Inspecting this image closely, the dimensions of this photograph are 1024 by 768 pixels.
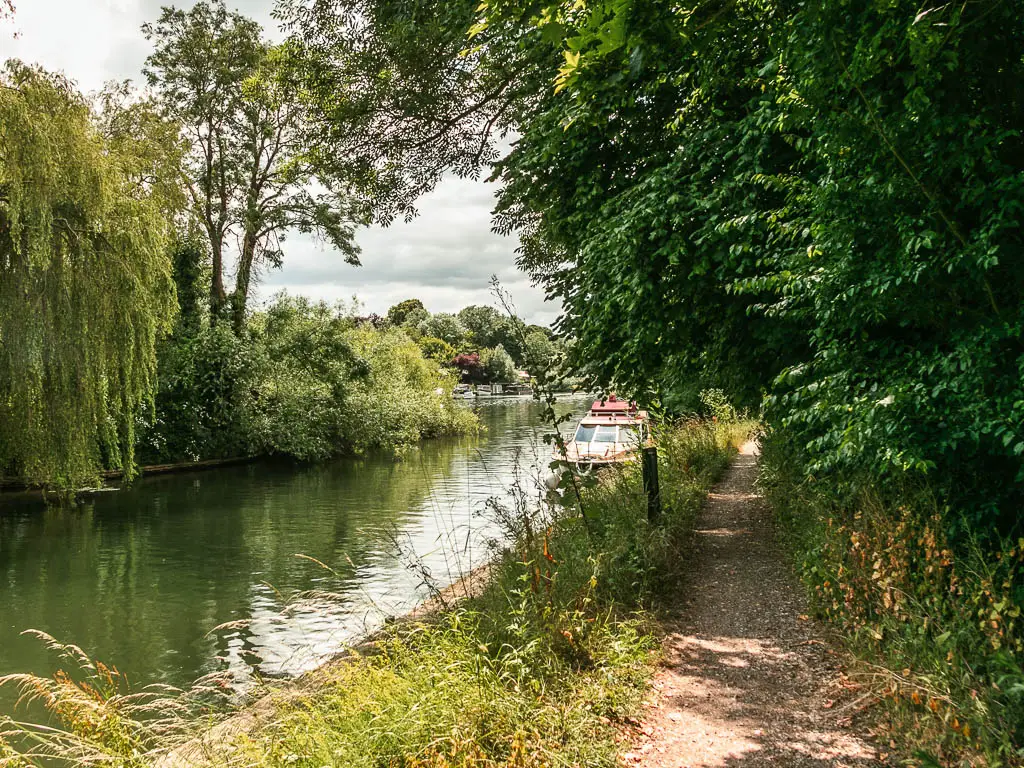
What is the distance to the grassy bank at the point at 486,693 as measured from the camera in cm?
351

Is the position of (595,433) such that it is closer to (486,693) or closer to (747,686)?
(747,686)

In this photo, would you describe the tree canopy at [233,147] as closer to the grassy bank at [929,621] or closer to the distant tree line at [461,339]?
the distant tree line at [461,339]

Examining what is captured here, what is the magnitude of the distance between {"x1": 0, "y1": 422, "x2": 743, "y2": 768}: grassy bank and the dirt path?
0.83ft

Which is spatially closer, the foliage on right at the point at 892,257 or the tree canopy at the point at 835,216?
the foliage on right at the point at 892,257

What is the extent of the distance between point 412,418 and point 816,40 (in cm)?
2929

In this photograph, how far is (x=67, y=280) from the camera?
527 inches

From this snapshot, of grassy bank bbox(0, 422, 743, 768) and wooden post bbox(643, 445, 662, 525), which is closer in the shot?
grassy bank bbox(0, 422, 743, 768)

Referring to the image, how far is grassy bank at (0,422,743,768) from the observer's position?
3510mm

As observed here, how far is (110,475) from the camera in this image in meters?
20.8

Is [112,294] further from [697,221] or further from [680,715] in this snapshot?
[680,715]

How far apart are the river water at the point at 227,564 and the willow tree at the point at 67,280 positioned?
7.42 ft

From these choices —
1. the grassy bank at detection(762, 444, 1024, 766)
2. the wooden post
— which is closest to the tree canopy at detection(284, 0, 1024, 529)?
the grassy bank at detection(762, 444, 1024, 766)

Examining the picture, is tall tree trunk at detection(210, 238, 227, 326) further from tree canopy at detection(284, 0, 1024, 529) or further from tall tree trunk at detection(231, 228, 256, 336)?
tree canopy at detection(284, 0, 1024, 529)

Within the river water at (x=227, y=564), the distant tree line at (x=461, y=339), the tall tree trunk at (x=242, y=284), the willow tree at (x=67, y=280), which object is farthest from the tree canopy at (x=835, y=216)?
the tall tree trunk at (x=242, y=284)
